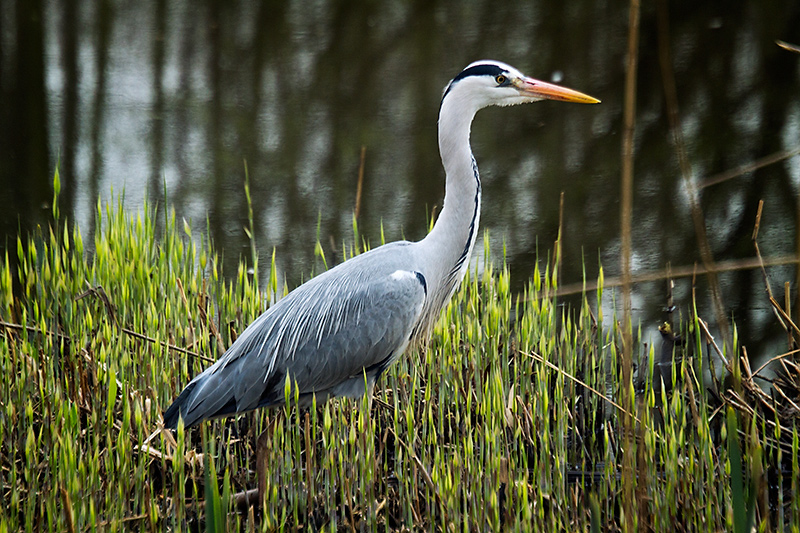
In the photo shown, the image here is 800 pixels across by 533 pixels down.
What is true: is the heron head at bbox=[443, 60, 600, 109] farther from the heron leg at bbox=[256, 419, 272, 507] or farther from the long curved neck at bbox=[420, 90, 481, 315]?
the heron leg at bbox=[256, 419, 272, 507]

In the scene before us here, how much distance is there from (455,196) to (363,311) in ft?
1.91

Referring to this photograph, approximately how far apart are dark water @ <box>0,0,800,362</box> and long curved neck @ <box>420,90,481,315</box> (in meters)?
1.72

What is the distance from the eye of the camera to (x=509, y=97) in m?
3.41

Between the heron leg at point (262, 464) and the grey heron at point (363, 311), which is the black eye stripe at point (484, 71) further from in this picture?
the heron leg at point (262, 464)

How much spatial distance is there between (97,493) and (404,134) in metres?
5.10

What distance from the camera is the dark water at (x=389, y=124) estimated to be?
582 centimetres

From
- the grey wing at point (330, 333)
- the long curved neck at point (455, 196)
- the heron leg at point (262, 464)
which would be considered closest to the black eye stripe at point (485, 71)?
the long curved neck at point (455, 196)

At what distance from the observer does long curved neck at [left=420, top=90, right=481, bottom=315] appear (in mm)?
3314

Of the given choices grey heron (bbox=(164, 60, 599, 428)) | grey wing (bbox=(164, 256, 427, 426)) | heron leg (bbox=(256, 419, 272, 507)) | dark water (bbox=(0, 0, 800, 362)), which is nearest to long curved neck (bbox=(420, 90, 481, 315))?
grey heron (bbox=(164, 60, 599, 428))

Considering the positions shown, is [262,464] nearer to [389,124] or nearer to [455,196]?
[455,196]

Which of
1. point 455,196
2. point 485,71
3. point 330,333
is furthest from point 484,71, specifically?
point 330,333

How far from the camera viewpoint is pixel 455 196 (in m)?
3.32

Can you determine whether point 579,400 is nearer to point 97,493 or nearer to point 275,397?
point 275,397

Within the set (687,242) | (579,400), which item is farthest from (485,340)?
(687,242)
